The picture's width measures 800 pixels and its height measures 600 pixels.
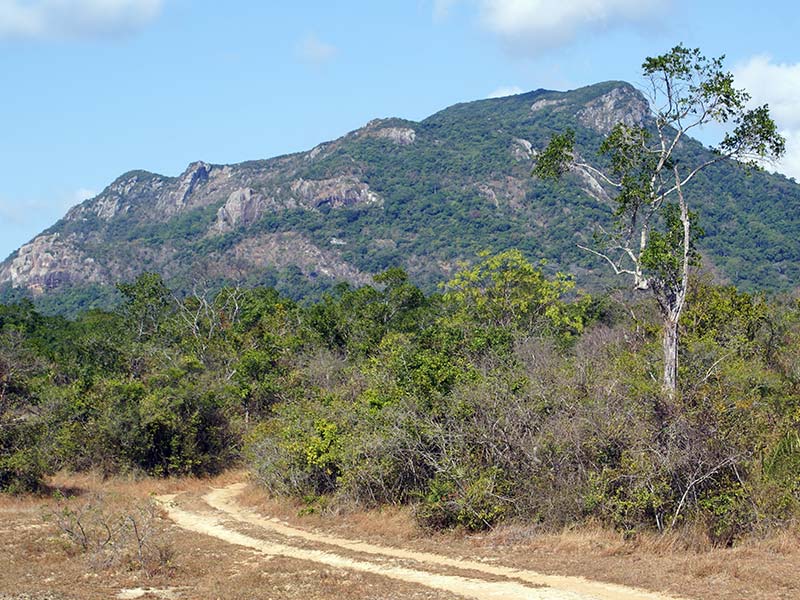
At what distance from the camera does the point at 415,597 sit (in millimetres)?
12875

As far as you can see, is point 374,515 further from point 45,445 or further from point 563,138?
point 45,445

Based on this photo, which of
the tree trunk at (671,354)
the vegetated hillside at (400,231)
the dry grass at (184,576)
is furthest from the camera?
the vegetated hillside at (400,231)

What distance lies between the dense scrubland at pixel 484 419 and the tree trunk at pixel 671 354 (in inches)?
9.2

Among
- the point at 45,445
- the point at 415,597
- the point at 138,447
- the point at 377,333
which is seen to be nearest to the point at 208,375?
the point at 138,447

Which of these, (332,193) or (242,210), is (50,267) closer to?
(242,210)

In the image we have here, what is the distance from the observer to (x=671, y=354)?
716 inches

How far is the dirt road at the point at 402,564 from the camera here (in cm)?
1302

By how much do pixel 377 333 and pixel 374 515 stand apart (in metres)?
23.2

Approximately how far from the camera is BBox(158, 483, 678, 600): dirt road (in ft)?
42.7

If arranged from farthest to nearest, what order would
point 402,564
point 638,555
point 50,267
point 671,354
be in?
point 50,267 < point 671,354 < point 402,564 < point 638,555

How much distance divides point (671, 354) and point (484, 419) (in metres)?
4.04

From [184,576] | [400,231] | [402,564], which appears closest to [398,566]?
[402,564]

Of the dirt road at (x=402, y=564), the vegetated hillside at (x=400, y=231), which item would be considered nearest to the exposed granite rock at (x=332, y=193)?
the vegetated hillside at (x=400, y=231)

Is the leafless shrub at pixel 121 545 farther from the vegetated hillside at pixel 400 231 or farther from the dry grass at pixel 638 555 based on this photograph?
the vegetated hillside at pixel 400 231
